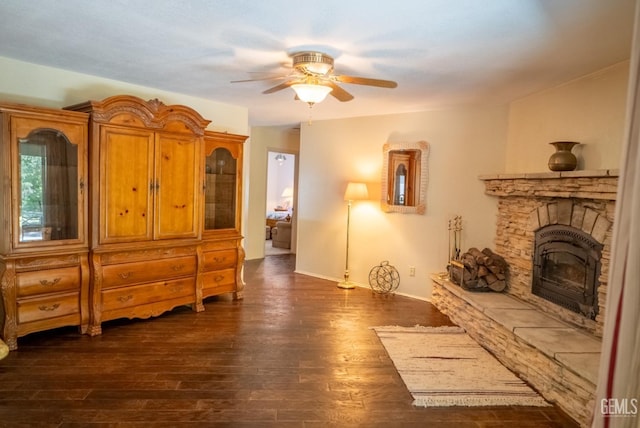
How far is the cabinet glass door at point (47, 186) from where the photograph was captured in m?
3.27

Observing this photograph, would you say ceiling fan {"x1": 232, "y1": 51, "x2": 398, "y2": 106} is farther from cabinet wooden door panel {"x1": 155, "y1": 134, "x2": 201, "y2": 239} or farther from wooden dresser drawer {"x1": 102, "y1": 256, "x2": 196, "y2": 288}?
wooden dresser drawer {"x1": 102, "y1": 256, "x2": 196, "y2": 288}

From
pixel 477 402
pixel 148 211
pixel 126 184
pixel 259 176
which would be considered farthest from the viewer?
pixel 259 176

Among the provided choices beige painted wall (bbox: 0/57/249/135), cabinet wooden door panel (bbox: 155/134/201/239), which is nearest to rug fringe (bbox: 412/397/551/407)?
cabinet wooden door panel (bbox: 155/134/201/239)

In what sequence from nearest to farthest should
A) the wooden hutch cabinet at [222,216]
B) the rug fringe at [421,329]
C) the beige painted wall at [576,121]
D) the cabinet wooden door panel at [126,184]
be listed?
the beige painted wall at [576,121] → the cabinet wooden door panel at [126,184] → the rug fringe at [421,329] → the wooden hutch cabinet at [222,216]

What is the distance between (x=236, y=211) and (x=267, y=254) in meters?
3.32

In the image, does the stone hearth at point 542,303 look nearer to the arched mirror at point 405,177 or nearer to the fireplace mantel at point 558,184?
the fireplace mantel at point 558,184

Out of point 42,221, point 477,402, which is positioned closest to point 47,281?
point 42,221

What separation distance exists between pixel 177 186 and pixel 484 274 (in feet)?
10.7

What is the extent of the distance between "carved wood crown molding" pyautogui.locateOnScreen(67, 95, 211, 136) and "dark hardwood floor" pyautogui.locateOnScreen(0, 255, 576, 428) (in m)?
1.92

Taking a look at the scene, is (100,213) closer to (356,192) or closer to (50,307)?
(50,307)

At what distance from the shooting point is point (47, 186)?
11.3 feet

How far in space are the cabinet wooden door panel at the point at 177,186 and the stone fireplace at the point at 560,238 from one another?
314 cm

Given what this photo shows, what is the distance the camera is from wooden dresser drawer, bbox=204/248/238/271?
4.51 metres

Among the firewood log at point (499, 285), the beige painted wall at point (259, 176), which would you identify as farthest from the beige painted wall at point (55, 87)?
the firewood log at point (499, 285)
